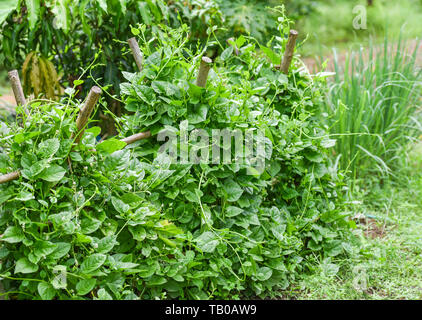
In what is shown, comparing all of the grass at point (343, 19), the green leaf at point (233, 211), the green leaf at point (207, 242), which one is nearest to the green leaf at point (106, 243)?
the green leaf at point (207, 242)

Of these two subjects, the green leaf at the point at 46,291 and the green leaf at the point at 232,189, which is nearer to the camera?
the green leaf at the point at 46,291

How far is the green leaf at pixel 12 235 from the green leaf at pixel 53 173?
0.18 meters

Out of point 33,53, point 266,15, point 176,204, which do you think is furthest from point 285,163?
point 266,15

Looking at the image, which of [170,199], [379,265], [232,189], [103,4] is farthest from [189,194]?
[103,4]

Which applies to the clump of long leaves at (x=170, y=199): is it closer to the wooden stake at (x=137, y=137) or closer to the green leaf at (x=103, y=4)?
the wooden stake at (x=137, y=137)

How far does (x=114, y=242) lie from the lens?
150 cm

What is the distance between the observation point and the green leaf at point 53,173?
1.43 meters

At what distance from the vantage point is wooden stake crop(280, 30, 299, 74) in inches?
80.6

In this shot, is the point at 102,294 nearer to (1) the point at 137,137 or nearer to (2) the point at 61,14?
(1) the point at 137,137

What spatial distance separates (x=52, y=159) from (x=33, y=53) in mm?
1641

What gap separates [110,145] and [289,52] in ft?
3.23

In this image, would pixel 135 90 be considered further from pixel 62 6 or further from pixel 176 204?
pixel 62 6

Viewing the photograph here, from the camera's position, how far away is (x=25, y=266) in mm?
1387

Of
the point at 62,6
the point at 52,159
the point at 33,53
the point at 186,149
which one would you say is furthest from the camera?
the point at 33,53
